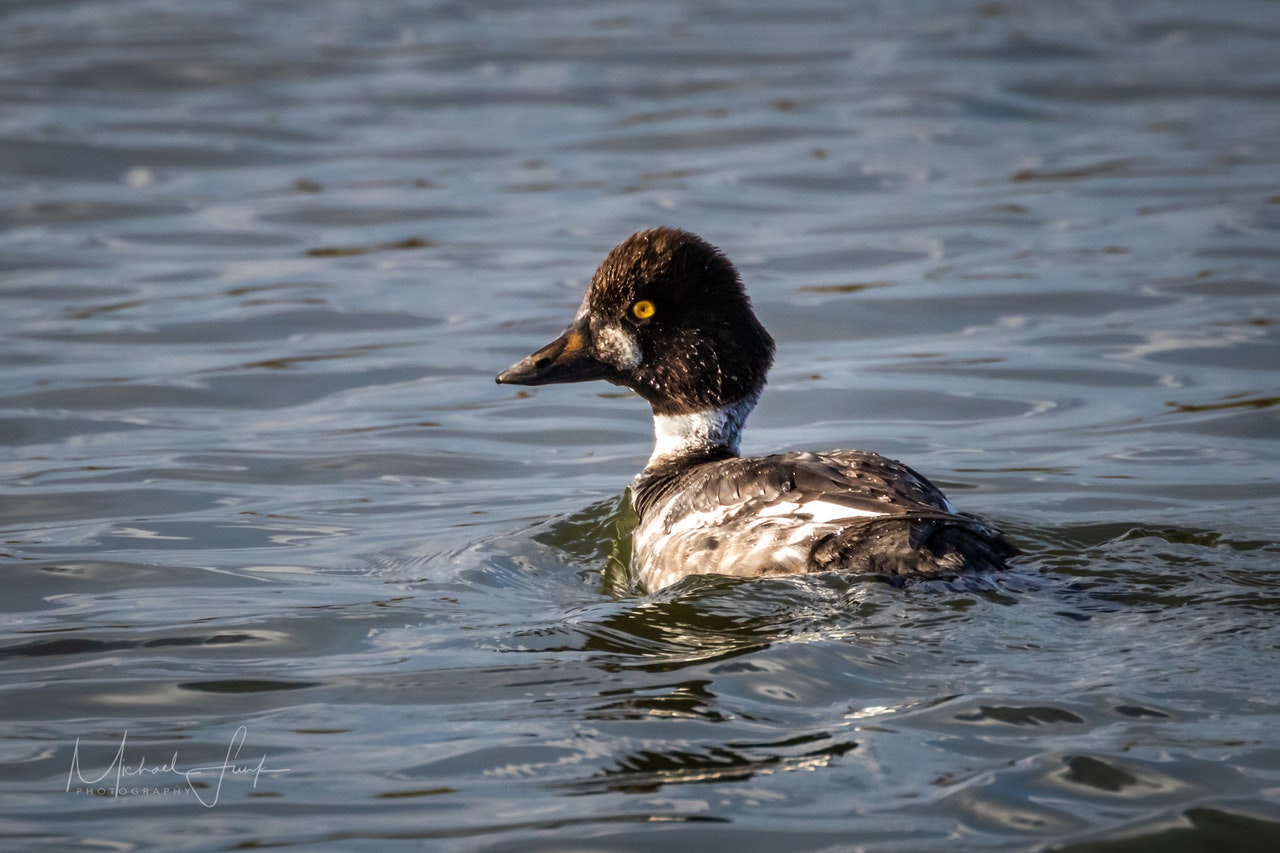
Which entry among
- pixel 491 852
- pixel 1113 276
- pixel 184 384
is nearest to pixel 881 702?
pixel 491 852

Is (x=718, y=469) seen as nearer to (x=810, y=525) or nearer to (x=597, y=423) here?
(x=810, y=525)

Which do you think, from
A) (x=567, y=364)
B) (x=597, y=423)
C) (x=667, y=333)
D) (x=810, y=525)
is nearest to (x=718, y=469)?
(x=810, y=525)

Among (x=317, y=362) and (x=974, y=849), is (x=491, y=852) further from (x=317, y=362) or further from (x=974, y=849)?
(x=317, y=362)

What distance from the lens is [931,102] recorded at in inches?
655

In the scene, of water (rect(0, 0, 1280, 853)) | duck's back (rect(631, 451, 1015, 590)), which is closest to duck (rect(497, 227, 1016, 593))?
duck's back (rect(631, 451, 1015, 590))

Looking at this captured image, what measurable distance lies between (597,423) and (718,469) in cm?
316

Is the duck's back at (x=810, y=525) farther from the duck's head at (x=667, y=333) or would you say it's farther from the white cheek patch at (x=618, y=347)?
the white cheek patch at (x=618, y=347)

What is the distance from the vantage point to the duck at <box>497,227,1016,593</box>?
18.2 ft

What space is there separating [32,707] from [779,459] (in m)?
2.87

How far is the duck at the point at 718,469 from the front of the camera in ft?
18.2

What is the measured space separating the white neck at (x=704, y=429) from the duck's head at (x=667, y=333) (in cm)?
3

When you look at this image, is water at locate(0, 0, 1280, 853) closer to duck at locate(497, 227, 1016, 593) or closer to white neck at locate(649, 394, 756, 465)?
duck at locate(497, 227, 1016, 593)

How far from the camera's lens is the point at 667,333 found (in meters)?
7.11

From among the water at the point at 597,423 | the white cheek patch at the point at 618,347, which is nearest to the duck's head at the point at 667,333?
the white cheek patch at the point at 618,347
